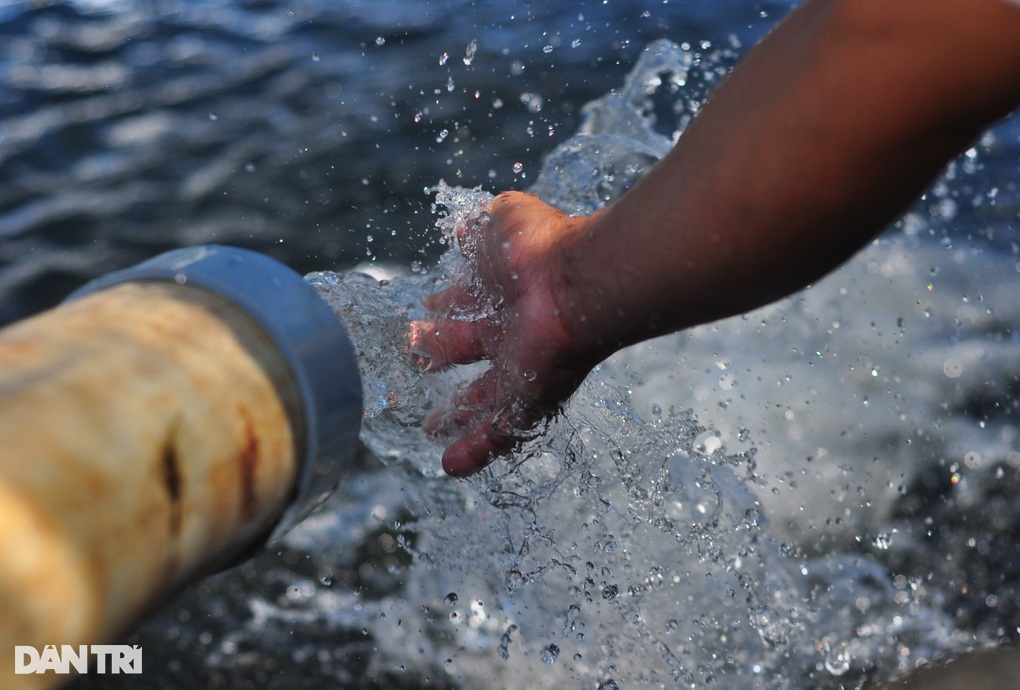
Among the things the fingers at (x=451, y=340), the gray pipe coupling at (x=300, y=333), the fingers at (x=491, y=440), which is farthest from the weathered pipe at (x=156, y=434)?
the fingers at (x=451, y=340)

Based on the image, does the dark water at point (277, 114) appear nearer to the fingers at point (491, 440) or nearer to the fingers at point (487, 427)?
the fingers at point (487, 427)

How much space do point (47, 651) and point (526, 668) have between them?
4.80 feet

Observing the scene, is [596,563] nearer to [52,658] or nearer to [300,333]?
[300,333]

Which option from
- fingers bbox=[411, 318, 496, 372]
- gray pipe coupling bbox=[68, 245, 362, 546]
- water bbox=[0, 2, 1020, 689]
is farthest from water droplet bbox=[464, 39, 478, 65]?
gray pipe coupling bbox=[68, 245, 362, 546]

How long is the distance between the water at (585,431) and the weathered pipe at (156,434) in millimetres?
1094

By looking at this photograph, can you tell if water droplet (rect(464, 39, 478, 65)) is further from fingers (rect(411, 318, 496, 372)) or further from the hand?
fingers (rect(411, 318, 496, 372))

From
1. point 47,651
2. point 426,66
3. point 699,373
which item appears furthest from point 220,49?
point 47,651

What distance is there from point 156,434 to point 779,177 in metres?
0.81

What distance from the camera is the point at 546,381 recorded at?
1.47 metres

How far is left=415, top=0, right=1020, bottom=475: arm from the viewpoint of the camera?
2.98 ft

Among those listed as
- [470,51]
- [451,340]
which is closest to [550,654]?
[451,340]

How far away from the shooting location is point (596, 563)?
2.01 meters

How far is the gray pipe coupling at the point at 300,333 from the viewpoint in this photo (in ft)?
2.57

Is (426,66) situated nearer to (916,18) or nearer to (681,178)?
(681,178)
